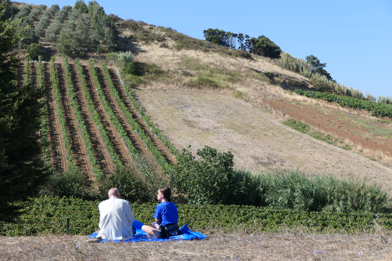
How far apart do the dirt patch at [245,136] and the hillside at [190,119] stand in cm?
9

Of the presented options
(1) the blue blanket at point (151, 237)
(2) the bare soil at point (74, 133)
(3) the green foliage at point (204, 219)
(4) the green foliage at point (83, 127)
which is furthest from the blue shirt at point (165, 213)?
(2) the bare soil at point (74, 133)

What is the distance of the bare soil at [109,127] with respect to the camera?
73.3 ft

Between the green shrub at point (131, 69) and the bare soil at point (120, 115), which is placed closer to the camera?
the bare soil at point (120, 115)

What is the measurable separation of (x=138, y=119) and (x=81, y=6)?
53.9m

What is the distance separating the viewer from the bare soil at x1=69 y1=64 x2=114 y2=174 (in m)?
20.9

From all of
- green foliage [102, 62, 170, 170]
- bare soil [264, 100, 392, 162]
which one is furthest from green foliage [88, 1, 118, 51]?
bare soil [264, 100, 392, 162]

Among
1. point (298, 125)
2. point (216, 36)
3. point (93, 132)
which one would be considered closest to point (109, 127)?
point (93, 132)

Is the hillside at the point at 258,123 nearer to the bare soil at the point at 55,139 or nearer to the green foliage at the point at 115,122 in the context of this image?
the green foliage at the point at 115,122

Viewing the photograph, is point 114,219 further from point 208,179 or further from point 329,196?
point 329,196

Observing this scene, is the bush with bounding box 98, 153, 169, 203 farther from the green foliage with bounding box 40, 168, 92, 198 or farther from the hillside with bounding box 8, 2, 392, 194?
the hillside with bounding box 8, 2, 392, 194

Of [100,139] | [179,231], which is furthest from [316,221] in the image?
[100,139]

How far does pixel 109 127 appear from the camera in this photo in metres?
26.7

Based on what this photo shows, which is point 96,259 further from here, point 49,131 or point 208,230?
point 49,131

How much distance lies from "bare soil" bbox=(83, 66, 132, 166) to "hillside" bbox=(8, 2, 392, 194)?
2.9 inches
